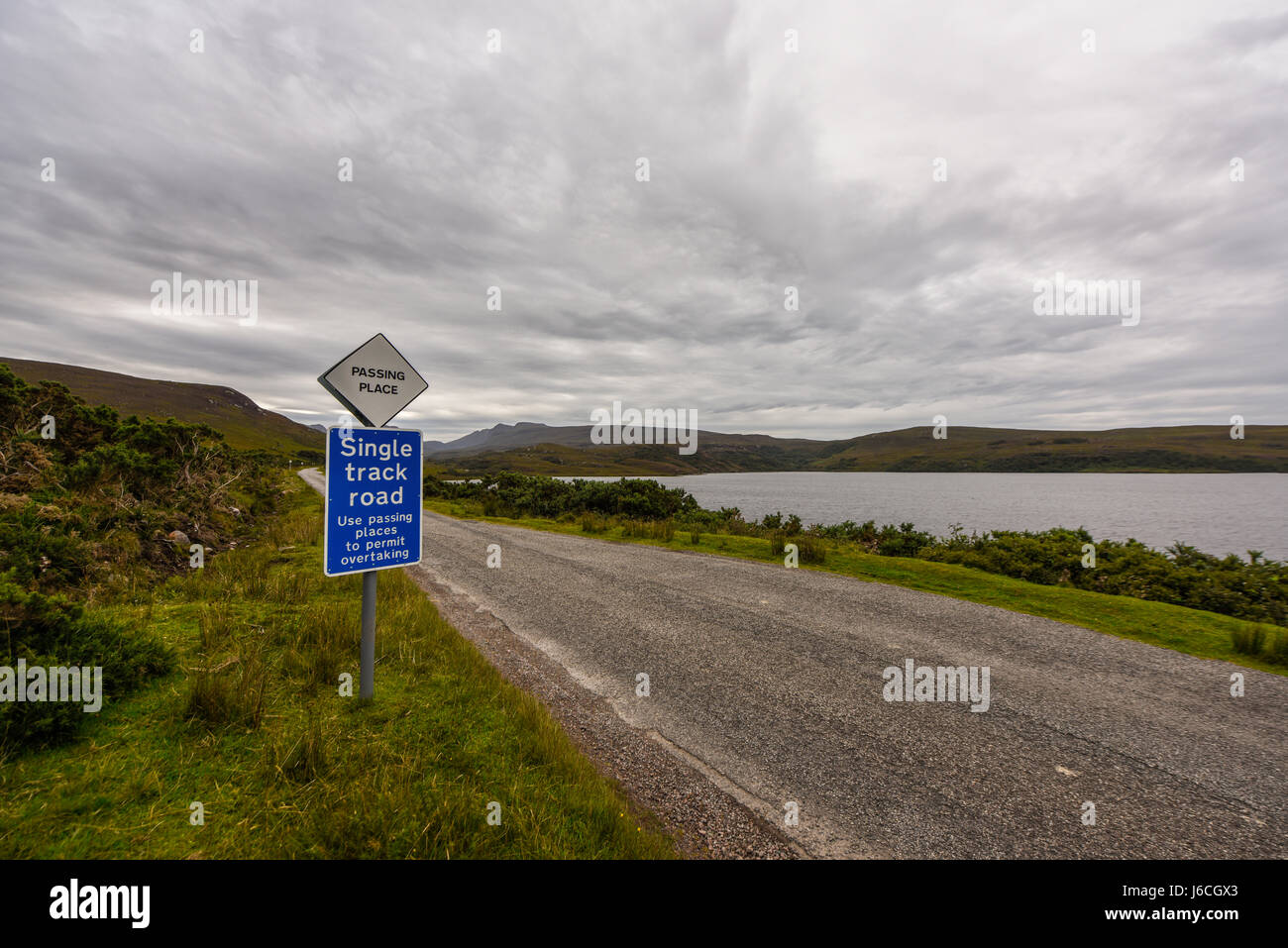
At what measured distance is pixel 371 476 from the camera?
4.63 meters

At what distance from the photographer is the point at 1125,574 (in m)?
11.2

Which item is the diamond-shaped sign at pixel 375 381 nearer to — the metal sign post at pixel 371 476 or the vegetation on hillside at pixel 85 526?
the metal sign post at pixel 371 476

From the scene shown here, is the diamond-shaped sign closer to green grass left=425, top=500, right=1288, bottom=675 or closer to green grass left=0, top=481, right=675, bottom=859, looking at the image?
green grass left=0, top=481, right=675, bottom=859

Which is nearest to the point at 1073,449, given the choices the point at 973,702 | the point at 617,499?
the point at 617,499

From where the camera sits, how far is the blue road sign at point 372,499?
14.2 feet

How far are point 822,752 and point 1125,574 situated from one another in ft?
38.7

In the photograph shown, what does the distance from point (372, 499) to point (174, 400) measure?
22083cm

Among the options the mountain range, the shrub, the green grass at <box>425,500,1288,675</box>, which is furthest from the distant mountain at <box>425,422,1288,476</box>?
the shrub

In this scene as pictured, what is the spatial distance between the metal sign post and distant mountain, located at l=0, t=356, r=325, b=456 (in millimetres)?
150955

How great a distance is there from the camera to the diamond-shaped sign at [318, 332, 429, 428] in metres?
4.46

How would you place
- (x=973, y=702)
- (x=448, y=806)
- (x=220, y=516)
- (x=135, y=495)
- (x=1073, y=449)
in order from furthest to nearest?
1. (x=1073, y=449)
2. (x=220, y=516)
3. (x=135, y=495)
4. (x=973, y=702)
5. (x=448, y=806)

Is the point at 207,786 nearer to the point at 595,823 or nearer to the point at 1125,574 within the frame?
the point at 595,823

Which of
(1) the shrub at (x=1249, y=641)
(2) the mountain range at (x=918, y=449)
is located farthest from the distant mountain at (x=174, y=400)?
(1) the shrub at (x=1249, y=641)

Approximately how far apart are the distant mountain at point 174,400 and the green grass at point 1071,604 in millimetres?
149682
